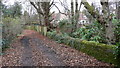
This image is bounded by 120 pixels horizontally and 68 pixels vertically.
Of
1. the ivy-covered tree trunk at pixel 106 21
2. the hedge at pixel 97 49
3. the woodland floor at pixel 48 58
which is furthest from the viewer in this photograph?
the ivy-covered tree trunk at pixel 106 21

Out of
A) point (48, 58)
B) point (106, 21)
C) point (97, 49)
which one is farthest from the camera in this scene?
point (106, 21)

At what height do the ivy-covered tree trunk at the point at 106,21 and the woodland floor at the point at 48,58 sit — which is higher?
the ivy-covered tree trunk at the point at 106,21

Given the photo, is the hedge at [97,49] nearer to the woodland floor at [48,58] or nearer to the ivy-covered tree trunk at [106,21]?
the woodland floor at [48,58]

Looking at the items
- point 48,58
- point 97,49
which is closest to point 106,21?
point 97,49

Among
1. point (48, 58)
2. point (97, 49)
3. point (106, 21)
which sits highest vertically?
point (106, 21)

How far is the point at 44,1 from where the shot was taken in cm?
1895

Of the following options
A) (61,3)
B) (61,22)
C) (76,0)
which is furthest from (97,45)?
(61,3)

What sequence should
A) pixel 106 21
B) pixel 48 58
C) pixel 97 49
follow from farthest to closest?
1. pixel 106 21
2. pixel 48 58
3. pixel 97 49

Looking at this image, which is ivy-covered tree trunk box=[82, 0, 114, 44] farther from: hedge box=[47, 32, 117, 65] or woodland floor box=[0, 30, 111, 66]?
woodland floor box=[0, 30, 111, 66]

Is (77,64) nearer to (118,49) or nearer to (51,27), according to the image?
(118,49)

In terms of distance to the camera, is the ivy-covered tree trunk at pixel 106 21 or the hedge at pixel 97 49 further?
the ivy-covered tree trunk at pixel 106 21

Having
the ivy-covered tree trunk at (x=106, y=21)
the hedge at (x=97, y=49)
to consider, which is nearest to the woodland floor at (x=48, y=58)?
the hedge at (x=97, y=49)

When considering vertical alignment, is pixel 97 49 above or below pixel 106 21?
below

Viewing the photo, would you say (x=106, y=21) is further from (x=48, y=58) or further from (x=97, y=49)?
(x=48, y=58)
